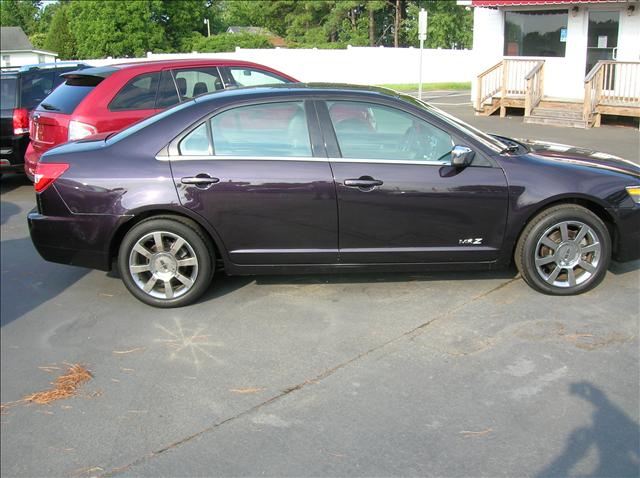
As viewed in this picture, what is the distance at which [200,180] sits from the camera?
5.13 m

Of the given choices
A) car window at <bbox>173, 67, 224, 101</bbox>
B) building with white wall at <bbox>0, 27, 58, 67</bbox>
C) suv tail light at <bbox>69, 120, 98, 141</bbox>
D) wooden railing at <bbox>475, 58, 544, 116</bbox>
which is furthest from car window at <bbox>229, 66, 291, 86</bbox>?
building with white wall at <bbox>0, 27, 58, 67</bbox>

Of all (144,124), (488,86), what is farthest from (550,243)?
(488,86)

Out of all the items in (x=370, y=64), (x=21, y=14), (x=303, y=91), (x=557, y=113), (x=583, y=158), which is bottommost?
(x=583, y=158)

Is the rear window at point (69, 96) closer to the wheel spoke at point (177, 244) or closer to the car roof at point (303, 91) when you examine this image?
the car roof at point (303, 91)

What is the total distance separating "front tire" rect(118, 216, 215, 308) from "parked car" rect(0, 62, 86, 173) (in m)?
5.57

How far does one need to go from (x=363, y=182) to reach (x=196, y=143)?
1.32 meters

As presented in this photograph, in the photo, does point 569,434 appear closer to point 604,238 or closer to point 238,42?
point 604,238

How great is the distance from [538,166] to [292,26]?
58.6 metres

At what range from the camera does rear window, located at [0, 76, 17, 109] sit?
997 cm

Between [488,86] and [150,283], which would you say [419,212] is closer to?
[150,283]

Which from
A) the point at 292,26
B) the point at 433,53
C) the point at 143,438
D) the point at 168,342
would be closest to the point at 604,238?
the point at 168,342

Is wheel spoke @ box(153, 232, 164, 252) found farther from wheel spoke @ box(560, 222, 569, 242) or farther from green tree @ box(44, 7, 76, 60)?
green tree @ box(44, 7, 76, 60)

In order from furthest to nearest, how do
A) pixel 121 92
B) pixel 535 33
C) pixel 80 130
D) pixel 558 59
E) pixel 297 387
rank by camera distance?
1. pixel 535 33
2. pixel 558 59
3. pixel 121 92
4. pixel 80 130
5. pixel 297 387

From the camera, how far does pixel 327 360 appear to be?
4.43m
